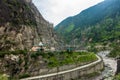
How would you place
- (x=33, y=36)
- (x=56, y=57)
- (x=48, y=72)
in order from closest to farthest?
(x=48, y=72) < (x=56, y=57) < (x=33, y=36)

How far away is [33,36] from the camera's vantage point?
505 feet

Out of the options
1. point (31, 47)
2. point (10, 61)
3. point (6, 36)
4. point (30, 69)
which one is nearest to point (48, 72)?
point (30, 69)

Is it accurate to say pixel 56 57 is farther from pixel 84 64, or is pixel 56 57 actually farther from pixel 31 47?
pixel 31 47

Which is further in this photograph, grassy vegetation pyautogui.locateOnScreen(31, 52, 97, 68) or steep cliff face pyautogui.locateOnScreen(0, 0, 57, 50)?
steep cliff face pyautogui.locateOnScreen(0, 0, 57, 50)

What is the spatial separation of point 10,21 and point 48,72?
36511 mm

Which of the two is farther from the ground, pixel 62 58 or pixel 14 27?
pixel 14 27

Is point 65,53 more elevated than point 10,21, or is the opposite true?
point 10,21

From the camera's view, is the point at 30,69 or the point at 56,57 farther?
the point at 56,57

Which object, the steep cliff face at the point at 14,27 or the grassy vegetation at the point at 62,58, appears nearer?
the grassy vegetation at the point at 62,58

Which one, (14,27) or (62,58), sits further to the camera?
(14,27)

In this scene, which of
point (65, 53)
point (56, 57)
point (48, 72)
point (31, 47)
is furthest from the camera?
point (31, 47)

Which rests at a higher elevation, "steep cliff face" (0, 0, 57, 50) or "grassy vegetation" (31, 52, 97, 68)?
"steep cliff face" (0, 0, 57, 50)

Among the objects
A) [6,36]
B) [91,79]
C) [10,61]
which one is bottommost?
[91,79]

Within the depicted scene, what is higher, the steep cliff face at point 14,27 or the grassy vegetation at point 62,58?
the steep cliff face at point 14,27
